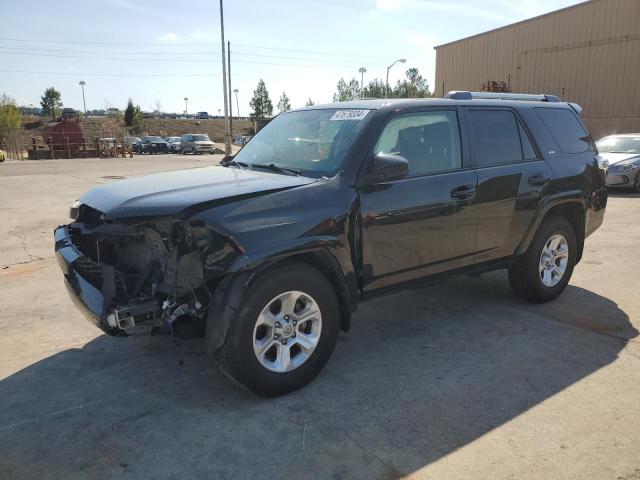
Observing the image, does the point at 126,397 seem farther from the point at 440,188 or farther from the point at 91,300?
the point at 440,188

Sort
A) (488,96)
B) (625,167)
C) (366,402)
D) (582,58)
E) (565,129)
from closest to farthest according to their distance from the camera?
(366,402), (488,96), (565,129), (625,167), (582,58)

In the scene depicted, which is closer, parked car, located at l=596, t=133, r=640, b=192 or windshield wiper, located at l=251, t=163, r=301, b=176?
windshield wiper, located at l=251, t=163, r=301, b=176

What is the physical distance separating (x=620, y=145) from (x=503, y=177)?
12.6 m

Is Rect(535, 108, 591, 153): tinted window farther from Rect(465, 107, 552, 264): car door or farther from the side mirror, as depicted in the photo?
the side mirror

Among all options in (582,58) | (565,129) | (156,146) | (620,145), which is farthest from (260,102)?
(565,129)

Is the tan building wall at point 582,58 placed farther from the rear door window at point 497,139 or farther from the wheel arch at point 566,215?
the rear door window at point 497,139

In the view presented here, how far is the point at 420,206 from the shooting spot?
3828 mm

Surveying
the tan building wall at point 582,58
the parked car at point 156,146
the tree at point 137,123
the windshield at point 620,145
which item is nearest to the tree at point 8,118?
the parked car at point 156,146

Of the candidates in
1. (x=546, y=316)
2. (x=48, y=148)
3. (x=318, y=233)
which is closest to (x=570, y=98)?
(x=546, y=316)

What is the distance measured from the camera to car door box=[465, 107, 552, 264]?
4305 mm

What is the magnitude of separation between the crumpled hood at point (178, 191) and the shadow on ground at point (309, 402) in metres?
1.05

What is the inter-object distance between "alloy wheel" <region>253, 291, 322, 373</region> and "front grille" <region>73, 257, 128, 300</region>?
892 mm

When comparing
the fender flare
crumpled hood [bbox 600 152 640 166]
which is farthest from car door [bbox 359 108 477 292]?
crumpled hood [bbox 600 152 640 166]

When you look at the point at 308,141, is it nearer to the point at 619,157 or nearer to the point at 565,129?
the point at 565,129
